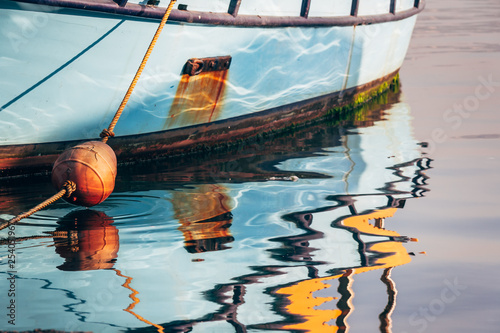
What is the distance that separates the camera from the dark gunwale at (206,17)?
5.56m

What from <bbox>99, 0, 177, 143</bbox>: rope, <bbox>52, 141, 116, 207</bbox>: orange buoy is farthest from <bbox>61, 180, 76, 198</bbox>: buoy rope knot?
<bbox>99, 0, 177, 143</bbox>: rope

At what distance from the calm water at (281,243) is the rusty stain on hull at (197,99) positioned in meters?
0.35

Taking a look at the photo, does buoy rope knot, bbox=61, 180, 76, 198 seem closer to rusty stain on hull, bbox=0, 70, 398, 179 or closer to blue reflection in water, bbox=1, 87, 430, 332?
blue reflection in water, bbox=1, 87, 430, 332

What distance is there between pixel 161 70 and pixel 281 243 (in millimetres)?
2361

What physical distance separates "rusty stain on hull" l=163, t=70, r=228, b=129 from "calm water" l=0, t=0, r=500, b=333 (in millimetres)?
352

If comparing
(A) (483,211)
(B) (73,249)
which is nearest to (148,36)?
(B) (73,249)

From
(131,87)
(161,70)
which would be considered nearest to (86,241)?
(131,87)

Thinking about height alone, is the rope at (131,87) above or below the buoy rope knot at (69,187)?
above

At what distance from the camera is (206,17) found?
641 cm

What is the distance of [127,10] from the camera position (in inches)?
227

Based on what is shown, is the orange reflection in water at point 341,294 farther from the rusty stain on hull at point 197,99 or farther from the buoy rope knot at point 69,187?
the rusty stain on hull at point 197,99

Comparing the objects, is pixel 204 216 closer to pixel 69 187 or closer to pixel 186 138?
pixel 69 187

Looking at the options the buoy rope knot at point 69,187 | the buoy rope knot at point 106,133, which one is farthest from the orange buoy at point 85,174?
the buoy rope knot at point 106,133

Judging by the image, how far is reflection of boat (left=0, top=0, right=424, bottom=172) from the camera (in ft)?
18.3
